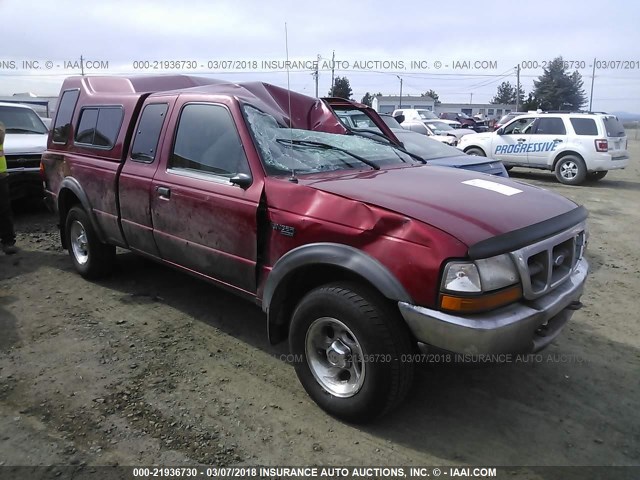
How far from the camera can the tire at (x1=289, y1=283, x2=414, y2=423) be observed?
2656mm

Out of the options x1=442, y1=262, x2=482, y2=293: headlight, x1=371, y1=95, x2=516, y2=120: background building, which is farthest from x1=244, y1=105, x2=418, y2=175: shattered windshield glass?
x1=371, y1=95, x2=516, y2=120: background building

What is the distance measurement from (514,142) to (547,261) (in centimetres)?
1230

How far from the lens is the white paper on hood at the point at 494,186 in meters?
3.24

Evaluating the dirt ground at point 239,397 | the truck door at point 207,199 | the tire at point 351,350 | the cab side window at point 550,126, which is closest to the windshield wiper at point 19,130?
the dirt ground at point 239,397

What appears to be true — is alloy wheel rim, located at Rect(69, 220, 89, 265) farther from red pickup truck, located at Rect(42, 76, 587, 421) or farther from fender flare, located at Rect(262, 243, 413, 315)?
fender flare, located at Rect(262, 243, 413, 315)

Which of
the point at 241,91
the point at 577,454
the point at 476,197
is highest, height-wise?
the point at 241,91

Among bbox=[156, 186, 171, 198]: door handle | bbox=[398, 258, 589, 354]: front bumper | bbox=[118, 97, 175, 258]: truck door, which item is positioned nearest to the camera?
bbox=[398, 258, 589, 354]: front bumper

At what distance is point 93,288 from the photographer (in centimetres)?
515

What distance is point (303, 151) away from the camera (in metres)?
3.62

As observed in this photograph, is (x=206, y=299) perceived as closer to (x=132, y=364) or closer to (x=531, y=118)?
(x=132, y=364)

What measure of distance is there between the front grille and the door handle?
101 inches

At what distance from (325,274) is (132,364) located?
1.64m

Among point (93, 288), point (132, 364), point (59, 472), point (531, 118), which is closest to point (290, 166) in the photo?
point (132, 364)

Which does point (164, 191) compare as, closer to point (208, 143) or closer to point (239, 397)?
point (208, 143)
